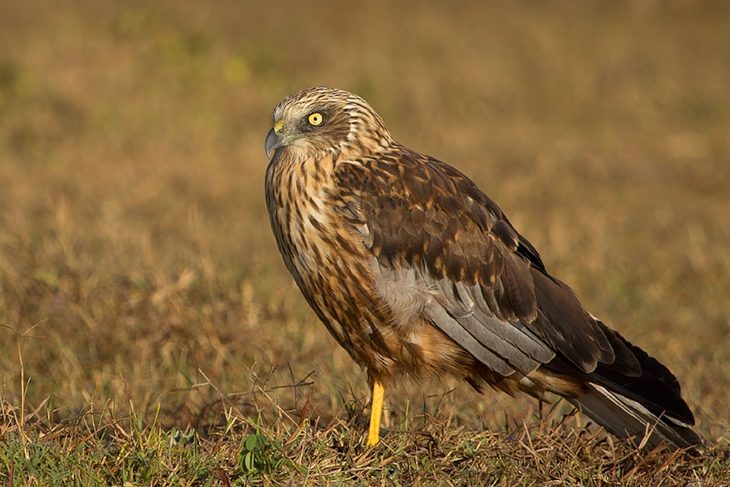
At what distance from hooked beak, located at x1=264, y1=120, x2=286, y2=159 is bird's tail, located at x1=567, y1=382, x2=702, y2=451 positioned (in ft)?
4.52

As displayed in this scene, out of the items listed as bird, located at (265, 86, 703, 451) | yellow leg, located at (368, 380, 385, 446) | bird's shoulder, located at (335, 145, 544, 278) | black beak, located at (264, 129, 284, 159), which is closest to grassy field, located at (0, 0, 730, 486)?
yellow leg, located at (368, 380, 385, 446)

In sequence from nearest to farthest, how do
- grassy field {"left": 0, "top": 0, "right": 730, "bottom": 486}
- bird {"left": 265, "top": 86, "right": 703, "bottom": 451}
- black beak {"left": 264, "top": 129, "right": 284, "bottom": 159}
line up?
grassy field {"left": 0, "top": 0, "right": 730, "bottom": 486} < bird {"left": 265, "top": 86, "right": 703, "bottom": 451} < black beak {"left": 264, "top": 129, "right": 284, "bottom": 159}

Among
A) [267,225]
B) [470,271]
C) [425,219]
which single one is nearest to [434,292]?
[470,271]

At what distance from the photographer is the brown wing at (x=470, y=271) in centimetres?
399

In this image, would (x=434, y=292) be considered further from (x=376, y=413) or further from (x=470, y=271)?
(x=376, y=413)

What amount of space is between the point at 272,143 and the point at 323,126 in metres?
0.20

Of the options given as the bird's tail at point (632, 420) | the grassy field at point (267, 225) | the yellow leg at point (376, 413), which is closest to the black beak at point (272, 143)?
the grassy field at point (267, 225)

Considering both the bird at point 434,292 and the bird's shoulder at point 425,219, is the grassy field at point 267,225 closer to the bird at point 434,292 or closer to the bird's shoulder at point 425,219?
the bird at point 434,292

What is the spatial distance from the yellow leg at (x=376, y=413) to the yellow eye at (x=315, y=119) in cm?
96

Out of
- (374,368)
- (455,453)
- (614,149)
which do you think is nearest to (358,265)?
(374,368)

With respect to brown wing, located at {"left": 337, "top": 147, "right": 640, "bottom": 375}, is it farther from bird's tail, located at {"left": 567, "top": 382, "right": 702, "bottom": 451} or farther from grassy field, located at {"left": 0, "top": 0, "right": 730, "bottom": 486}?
grassy field, located at {"left": 0, "top": 0, "right": 730, "bottom": 486}

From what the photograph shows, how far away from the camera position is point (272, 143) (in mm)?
4227

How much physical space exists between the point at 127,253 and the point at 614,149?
19.2 feet

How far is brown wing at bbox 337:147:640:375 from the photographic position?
3.99m
